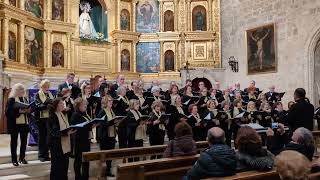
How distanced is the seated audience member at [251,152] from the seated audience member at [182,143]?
1.25 meters

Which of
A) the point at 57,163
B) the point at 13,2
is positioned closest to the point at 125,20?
the point at 13,2

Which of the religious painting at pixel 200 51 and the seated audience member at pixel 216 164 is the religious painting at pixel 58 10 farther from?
the seated audience member at pixel 216 164

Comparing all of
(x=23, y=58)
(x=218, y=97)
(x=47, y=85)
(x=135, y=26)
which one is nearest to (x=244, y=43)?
(x=135, y=26)

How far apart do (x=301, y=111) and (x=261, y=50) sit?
947 cm

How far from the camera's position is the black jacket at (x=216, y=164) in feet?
12.5

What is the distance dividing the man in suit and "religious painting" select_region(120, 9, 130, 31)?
1206 cm

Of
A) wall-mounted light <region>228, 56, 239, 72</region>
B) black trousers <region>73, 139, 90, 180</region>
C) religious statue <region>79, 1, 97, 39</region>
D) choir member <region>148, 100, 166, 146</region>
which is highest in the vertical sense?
religious statue <region>79, 1, 97, 39</region>

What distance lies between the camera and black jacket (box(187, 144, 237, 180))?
3.82 meters

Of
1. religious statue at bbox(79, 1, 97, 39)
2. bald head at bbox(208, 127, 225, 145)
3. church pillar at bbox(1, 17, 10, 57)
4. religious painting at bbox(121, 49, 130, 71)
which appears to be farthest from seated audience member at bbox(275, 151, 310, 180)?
religious painting at bbox(121, 49, 130, 71)

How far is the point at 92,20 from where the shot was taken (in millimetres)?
17625

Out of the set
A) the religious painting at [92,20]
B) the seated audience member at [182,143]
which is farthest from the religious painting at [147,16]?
the seated audience member at [182,143]

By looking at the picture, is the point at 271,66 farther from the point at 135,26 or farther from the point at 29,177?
the point at 29,177

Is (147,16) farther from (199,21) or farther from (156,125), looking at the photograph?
(156,125)

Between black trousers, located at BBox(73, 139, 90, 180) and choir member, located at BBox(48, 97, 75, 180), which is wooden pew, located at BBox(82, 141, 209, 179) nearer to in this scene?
black trousers, located at BBox(73, 139, 90, 180)
